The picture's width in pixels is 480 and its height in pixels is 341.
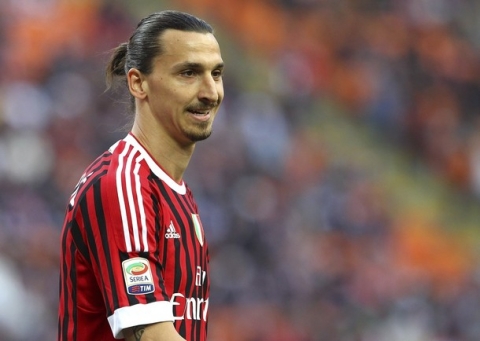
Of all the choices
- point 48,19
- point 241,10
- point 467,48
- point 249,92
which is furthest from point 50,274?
point 467,48

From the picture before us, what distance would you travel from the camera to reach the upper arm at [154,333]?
8.71ft

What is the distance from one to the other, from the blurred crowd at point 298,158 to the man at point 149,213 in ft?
16.2

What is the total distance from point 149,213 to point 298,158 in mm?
7430

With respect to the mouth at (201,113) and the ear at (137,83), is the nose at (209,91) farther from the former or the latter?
the ear at (137,83)

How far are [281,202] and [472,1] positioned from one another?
4.20 m

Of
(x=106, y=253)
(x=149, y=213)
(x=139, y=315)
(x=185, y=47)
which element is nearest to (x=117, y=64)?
(x=185, y=47)

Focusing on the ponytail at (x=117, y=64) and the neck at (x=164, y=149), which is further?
the ponytail at (x=117, y=64)

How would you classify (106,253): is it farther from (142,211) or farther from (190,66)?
(190,66)

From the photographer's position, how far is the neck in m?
3.04

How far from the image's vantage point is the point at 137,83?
10.1ft

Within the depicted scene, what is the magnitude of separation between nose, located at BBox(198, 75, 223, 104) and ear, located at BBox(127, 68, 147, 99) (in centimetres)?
19

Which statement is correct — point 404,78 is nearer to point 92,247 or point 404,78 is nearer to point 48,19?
point 48,19

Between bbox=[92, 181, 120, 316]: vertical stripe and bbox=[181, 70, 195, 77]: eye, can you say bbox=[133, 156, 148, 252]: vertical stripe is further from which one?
bbox=[181, 70, 195, 77]: eye

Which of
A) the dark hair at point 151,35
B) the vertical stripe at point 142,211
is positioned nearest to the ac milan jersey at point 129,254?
the vertical stripe at point 142,211
